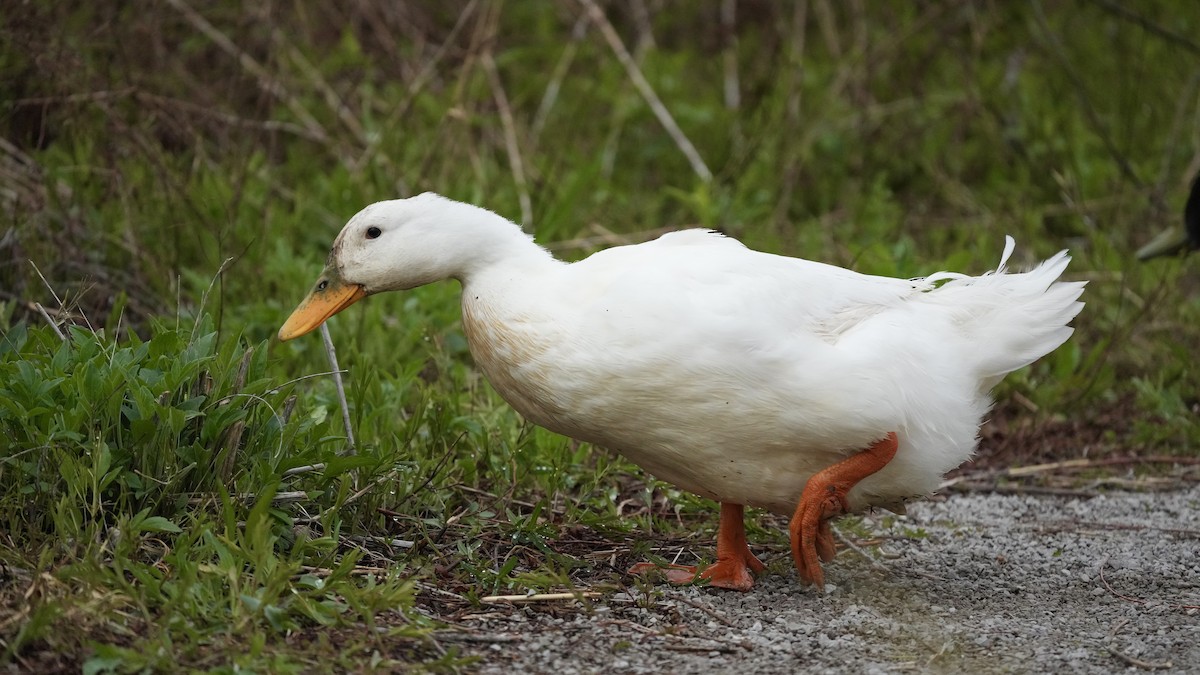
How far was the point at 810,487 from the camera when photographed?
3635 mm

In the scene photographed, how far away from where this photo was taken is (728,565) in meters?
3.83

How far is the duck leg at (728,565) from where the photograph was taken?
12.3ft

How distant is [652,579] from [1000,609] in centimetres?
96

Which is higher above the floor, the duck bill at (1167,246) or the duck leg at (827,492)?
the duck bill at (1167,246)

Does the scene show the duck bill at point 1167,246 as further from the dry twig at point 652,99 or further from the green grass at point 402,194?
the dry twig at point 652,99

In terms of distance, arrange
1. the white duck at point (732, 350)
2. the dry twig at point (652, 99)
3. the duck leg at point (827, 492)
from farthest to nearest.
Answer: the dry twig at point (652, 99) < the duck leg at point (827, 492) < the white duck at point (732, 350)

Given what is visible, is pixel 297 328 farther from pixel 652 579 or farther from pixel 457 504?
pixel 652 579

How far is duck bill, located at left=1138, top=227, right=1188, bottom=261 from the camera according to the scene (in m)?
6.07

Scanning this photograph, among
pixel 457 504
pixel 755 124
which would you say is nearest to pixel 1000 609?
pixel 457 504

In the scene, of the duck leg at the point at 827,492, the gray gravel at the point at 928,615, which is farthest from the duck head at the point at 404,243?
the duck leg at the point at 827,492

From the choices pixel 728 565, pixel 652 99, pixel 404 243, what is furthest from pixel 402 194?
pixel 728 565

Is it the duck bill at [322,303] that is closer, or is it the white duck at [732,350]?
the white duck at [732,350]

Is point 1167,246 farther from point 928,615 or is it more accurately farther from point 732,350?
point 732,350

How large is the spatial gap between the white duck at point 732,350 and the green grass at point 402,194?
1.36 ft
